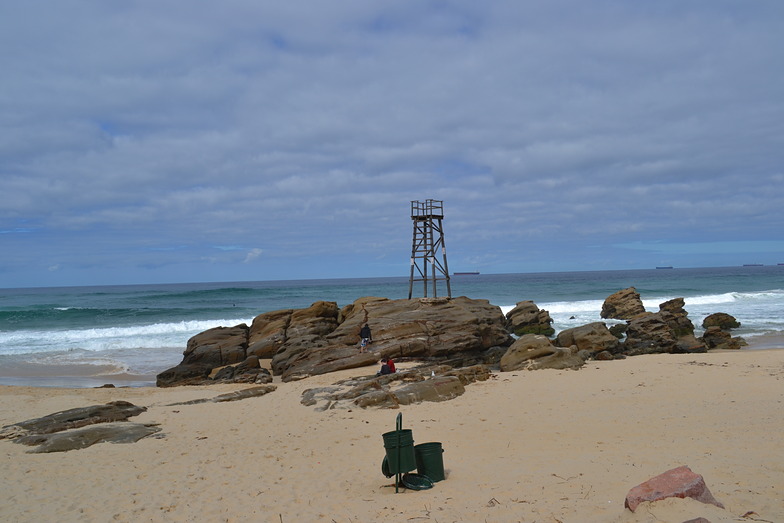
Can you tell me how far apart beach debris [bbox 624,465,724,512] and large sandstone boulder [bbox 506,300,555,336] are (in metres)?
28.6

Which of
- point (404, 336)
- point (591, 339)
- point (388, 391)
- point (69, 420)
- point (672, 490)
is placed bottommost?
point (69, 420)

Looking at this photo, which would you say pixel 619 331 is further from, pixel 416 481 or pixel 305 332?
pixel 416 481

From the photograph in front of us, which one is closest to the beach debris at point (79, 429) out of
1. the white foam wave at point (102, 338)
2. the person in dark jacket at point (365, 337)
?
the person in dark jacket at point (365, 337)

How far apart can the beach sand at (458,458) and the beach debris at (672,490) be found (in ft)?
0.30

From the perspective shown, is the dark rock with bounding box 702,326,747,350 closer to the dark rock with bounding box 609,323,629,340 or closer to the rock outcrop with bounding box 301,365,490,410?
the dark rock with bounding box 609,323,629,340

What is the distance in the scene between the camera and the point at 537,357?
19.0m

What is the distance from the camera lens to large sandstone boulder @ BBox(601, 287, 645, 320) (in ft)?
130

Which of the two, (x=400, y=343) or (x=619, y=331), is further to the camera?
(x=619, y=331)

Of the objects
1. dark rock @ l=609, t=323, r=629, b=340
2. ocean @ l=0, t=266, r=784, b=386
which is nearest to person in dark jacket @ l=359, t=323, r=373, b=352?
ocean @ l=0, t=266, r=784, b=386

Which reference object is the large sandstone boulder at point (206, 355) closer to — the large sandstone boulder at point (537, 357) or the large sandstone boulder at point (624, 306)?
the large sandstone boulder at point (537, 357)

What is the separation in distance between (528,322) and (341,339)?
15373 mm

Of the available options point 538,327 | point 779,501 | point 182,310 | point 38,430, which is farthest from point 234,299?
point 779,501

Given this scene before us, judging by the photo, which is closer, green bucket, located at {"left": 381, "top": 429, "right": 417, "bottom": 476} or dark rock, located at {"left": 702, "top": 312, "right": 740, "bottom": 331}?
green bucket, located at {"left": 381, "top": 429, "right": 417, "bottom": 476}

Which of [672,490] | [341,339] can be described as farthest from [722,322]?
[672,490]
